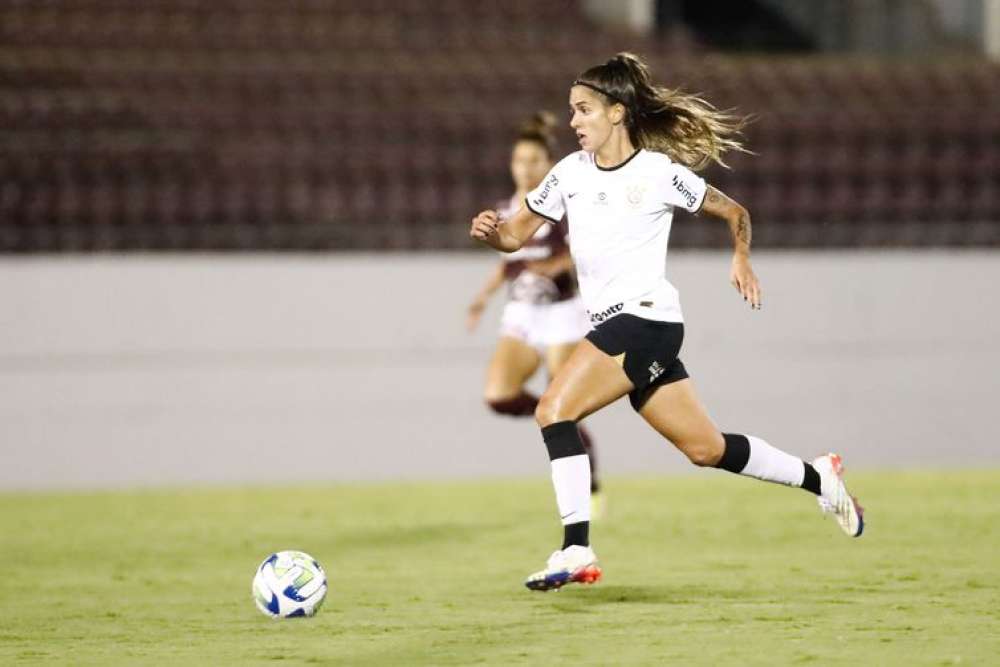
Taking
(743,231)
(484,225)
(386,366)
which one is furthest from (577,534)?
(386,366)

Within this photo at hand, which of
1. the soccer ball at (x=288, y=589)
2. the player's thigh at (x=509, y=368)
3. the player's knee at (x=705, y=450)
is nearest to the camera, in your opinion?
the soccer ball at (x=288, y=589)

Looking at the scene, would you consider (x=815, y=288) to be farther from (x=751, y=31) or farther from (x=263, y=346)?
(x=751, y=31)

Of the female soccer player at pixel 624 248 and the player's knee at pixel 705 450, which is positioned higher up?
the female soccer player at pixel 624 248

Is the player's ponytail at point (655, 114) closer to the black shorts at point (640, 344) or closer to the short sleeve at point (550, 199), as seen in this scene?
the short sleeve at point (550, 199)

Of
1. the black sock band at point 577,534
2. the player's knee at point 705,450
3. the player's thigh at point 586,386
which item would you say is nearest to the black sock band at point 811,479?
the player's knee at point 705,450

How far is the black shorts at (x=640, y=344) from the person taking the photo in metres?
5.77

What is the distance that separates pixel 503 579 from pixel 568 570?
1.05 metres

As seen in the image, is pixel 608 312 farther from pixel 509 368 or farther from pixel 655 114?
pixel 509 368

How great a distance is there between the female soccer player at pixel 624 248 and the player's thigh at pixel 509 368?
Answer: 2770mm

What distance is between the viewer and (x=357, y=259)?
481 inches

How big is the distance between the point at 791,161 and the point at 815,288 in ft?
7.18

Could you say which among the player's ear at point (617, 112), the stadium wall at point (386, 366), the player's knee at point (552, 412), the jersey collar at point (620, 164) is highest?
the player's ear at point (617, 112)

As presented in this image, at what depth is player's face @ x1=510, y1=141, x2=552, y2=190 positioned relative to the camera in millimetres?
8266

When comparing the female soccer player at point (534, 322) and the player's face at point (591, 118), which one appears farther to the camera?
the female soccer player at point (534, 322)
